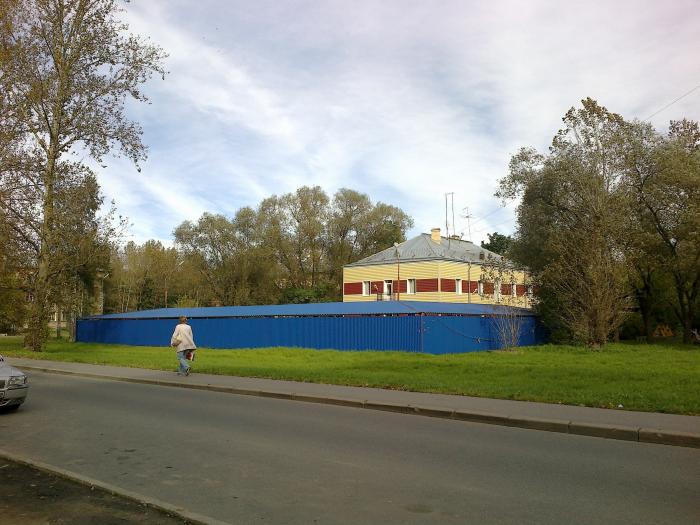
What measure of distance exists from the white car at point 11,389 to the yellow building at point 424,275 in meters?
38.1

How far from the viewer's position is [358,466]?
263 inches

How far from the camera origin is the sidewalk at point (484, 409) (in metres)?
8.40

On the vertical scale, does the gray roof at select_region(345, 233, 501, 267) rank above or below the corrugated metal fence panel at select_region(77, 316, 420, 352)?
above

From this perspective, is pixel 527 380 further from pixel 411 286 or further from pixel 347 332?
pixel 411 286

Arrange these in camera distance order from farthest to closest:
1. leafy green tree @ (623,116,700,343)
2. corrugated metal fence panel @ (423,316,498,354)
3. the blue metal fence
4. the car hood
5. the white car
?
1. leafy green tree @ (623,116,700,343)
2. the blue metal fence
3. corrugated metal fence panel @ (423,316,498,354)
4. the car hood
5. the white car

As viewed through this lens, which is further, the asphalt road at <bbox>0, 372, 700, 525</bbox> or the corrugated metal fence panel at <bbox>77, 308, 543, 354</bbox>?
the corrugated metal fence panel at <bbox>77, 308, 543, 354</bbox>

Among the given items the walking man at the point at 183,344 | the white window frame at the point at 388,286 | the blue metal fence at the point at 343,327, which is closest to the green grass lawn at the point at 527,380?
Answer: the walking man at the point at 183,344

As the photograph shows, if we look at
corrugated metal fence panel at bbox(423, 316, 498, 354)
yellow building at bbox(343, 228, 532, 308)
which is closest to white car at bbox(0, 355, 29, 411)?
corrugated metal fence panel at bbox(423, 316, 498, 354)

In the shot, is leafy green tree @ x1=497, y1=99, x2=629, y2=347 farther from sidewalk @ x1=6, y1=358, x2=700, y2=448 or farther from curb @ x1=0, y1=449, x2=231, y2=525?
curb @ x1=0, y1=449, x2=231, y2=525

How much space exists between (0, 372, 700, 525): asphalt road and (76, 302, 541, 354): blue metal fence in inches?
605

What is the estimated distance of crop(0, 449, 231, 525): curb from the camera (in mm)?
4745

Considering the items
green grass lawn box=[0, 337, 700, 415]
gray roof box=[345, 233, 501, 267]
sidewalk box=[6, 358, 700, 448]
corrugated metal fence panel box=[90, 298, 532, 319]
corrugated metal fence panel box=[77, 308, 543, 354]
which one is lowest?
sidewalk box=[6, 358, 700, 448]

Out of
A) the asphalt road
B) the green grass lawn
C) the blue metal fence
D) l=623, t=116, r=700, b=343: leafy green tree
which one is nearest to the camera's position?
the asphalt road

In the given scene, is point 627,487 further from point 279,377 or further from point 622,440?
point 279,377
